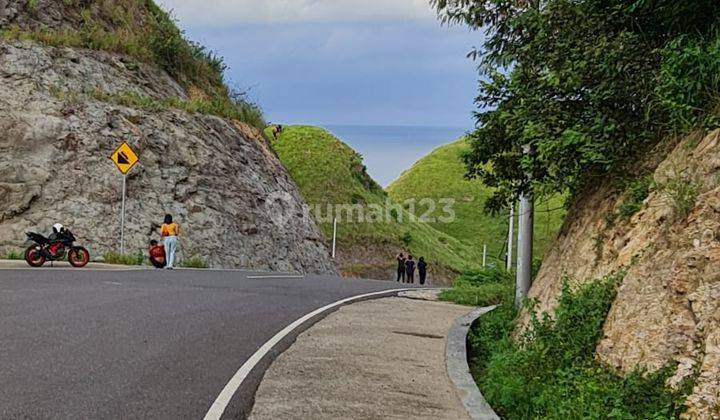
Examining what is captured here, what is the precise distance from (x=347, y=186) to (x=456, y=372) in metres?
66.4

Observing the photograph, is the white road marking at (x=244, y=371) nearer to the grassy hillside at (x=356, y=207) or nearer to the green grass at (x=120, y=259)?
the green grass at (x=120, y=259)

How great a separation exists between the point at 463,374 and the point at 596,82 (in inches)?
154

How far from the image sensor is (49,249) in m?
19.1

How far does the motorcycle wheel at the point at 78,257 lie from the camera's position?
64.9ft

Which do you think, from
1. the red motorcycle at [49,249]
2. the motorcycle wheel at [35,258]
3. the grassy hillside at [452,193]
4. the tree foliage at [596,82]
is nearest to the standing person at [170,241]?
the red motorcycle at [49,249]

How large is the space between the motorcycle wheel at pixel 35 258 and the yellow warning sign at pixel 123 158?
6482mm

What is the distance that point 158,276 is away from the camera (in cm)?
1758

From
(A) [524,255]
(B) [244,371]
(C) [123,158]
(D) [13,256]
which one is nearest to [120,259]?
(D) [13,256]

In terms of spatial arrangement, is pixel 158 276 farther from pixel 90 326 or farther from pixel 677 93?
pixel 677 93

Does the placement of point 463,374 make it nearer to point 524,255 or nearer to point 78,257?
point 524,255

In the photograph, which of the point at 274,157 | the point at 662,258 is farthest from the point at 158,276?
the point at 274,157

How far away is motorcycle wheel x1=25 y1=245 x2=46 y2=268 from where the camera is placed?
18.9 metres

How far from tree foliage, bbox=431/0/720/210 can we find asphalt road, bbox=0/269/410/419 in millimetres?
4441

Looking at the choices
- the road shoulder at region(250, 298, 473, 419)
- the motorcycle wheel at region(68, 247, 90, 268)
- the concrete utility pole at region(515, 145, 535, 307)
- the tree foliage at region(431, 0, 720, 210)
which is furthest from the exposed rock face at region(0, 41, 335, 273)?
the tree foliage at region(431, 0, 720, 210)
